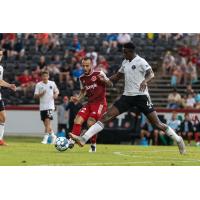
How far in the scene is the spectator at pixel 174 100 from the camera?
128 feet

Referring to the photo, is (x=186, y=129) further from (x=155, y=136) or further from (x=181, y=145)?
(x=181, y=145)

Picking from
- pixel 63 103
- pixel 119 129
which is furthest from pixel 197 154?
pixel 63 103

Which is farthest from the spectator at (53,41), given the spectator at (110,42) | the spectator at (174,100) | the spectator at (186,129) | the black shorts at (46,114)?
the black shorts at (46,114)

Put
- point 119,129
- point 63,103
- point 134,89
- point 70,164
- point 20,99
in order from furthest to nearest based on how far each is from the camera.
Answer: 1. point 20,99
2. point 63,103
3. point 119,129
4. point 134,89
5. point 70,164

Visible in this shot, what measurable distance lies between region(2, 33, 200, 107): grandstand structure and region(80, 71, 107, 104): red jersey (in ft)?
62.2

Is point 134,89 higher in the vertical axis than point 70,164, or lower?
higher

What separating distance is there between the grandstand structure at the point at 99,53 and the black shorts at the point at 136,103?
67.4 feet

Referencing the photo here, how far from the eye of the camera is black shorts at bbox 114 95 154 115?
70.5 feet

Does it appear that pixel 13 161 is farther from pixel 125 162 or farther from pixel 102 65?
pixel 102 65

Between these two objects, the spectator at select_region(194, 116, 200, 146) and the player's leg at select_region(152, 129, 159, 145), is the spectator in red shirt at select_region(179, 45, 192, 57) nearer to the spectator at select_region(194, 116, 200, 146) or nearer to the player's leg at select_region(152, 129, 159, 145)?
the spectator at select_region(194, 116, 200, 146)

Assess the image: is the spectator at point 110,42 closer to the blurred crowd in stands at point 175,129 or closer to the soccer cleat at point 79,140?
the blurred crowd in stands at point 175,129

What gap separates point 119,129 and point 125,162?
1669 cm

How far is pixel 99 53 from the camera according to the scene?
43.9 metres

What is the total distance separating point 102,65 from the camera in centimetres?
4231
